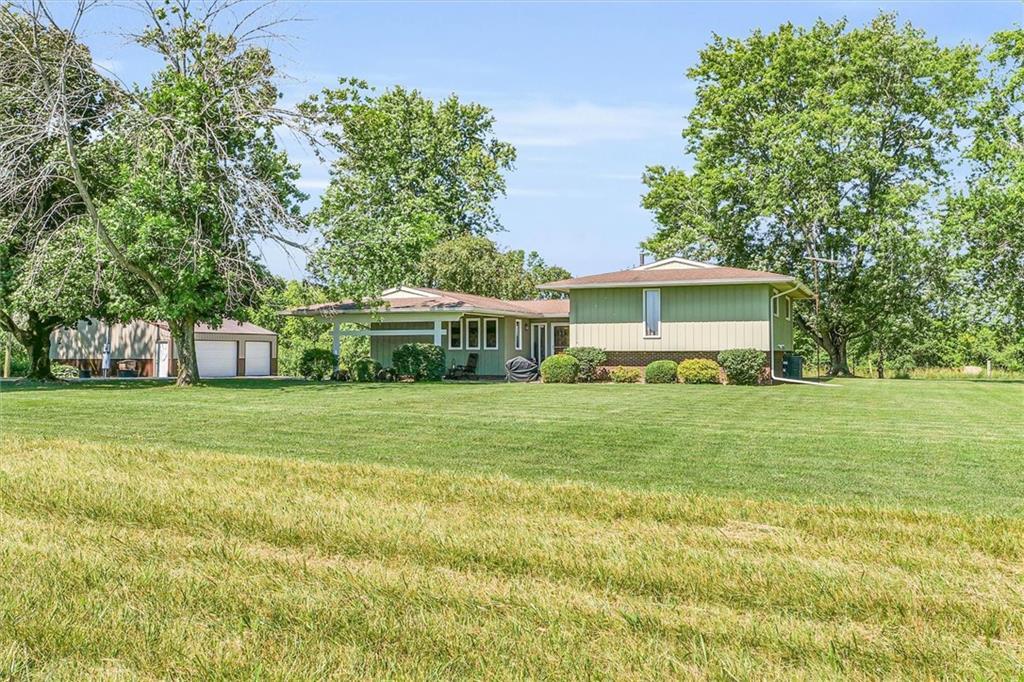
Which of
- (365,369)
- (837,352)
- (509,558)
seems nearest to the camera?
(509,558)

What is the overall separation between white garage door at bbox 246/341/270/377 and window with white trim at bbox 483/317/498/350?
13.2 m

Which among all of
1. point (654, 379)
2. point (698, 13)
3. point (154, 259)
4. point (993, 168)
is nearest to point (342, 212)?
point (154, 259)

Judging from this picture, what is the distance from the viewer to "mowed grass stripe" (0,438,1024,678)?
2.94 metres

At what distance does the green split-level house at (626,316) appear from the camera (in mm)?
23312

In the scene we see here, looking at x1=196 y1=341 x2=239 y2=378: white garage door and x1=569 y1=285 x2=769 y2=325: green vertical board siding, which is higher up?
x1=569 y1=285 x2=769 y2=325: green vertical board siding

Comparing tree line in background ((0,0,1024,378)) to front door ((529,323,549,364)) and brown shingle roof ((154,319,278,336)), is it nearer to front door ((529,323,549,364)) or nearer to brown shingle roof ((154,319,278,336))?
brown shingle roof ((154,319,278,336))

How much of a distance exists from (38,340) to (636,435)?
22.1 metres

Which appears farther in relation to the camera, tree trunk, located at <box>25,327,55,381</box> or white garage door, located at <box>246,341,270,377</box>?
white garage door, located at <box>246,341,270,377</box>

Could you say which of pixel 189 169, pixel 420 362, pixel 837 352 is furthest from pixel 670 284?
pixel 189 169

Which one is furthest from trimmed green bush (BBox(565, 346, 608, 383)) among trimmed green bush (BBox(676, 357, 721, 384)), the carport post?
the carport post

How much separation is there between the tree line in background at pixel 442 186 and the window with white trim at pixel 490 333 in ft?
12.4

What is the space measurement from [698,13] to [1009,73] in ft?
68.0

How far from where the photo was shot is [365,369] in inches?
1002

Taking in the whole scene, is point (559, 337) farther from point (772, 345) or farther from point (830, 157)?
point (830, 157)
